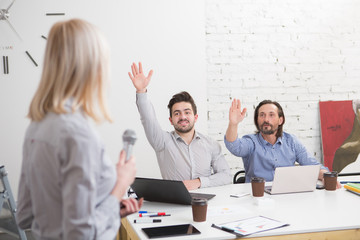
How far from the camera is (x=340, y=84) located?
178 inches

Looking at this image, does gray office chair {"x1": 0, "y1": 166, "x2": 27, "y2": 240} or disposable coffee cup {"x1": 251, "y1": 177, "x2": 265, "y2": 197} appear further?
gray office chair {"x1": 0, "y1": 166, "x2": 27, "y2": 240}

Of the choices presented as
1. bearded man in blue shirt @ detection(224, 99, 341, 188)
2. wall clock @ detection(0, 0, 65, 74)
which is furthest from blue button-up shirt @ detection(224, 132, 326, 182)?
wall clock @ detection(0, 0, 65, 74)

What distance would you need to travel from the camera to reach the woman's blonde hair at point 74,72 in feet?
3.50

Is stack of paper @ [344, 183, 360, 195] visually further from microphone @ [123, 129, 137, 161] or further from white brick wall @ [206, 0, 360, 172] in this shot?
white brick wall @ [206, 0, 360, 172]

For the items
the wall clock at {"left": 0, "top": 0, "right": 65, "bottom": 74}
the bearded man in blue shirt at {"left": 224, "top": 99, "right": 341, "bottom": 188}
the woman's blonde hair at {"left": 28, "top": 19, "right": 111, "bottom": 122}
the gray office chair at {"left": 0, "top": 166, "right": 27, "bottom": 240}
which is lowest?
the gray office chair at {"left": 0, "top": 166, "right": 27, "bottom": 240}

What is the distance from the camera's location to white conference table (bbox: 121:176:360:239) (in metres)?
1.68

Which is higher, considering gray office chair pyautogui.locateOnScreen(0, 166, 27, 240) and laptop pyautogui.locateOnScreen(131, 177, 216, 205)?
laptop pyautogui.locateOnScreen(131, 177, 216, 205)

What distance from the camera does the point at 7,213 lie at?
8.79 ft

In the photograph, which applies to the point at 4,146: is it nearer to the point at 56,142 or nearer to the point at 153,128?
the point at 153,128

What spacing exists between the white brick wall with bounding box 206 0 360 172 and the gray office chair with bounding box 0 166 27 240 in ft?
7.01

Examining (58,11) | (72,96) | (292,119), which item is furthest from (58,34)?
(292,119)

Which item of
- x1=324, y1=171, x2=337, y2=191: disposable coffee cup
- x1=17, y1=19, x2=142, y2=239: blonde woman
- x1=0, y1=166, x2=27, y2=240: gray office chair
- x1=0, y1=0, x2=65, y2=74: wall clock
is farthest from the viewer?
x1=0, y1=0, x2=65, y2=74: wall clock

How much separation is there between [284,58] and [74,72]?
3.65 metres

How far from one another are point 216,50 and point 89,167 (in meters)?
3.39
